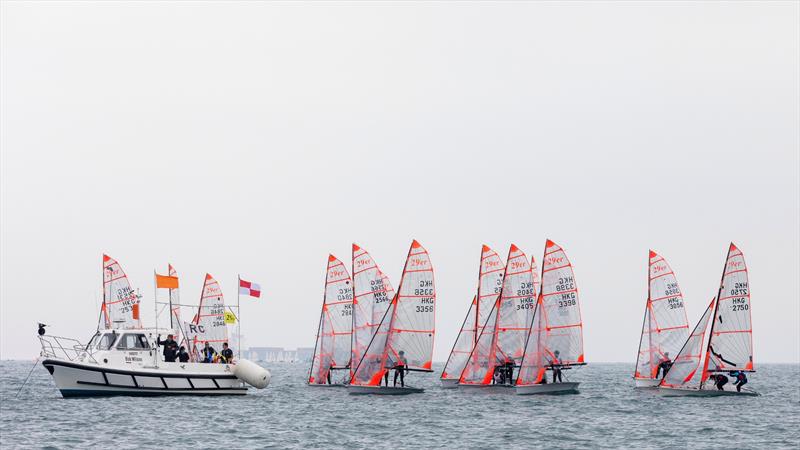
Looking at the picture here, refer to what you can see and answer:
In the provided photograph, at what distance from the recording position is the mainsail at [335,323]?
76.8m

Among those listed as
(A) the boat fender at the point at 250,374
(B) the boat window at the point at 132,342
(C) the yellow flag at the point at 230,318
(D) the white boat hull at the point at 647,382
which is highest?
(C) the yellow flag at the point at 230,318

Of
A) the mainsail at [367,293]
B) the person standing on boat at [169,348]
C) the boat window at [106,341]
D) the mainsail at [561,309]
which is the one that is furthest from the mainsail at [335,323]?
the boat window at [106,341]

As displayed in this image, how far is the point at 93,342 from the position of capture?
189 feet

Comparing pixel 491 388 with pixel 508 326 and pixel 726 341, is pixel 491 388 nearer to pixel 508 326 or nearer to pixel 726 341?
pixel 508 326

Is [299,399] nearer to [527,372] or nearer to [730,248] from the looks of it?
[527,372]

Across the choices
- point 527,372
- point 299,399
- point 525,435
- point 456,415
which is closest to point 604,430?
point 525,435

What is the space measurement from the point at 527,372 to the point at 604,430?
18.4 meters

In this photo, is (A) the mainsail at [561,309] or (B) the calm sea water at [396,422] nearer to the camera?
(B) the calm sea water at [396,422]

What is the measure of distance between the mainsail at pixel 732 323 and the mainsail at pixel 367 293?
67.3ft

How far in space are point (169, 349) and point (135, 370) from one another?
2.21 metres

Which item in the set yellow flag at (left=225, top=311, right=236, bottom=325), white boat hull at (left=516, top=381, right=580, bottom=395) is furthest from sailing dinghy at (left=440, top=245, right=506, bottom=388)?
yellow flag at (left=225, top=311, right=236, bottom=325)

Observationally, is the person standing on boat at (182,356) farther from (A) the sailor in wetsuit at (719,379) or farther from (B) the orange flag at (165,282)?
(A) the sailor in wetsuit at (719,379)

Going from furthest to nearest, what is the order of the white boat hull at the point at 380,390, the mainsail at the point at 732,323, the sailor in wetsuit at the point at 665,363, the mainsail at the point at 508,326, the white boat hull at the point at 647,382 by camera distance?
the white boat hull at the point at 647,382, the sailor in wetsuit at the point at 665,363, the mainsail at the point at 508,326, the mainsail at the point at 732,323, the white boat hull at the point at 380,390

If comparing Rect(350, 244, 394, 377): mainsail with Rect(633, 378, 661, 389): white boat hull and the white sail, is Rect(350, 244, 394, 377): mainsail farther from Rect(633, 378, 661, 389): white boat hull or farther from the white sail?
Rect(633, 378, 661, 389): white boat hull
